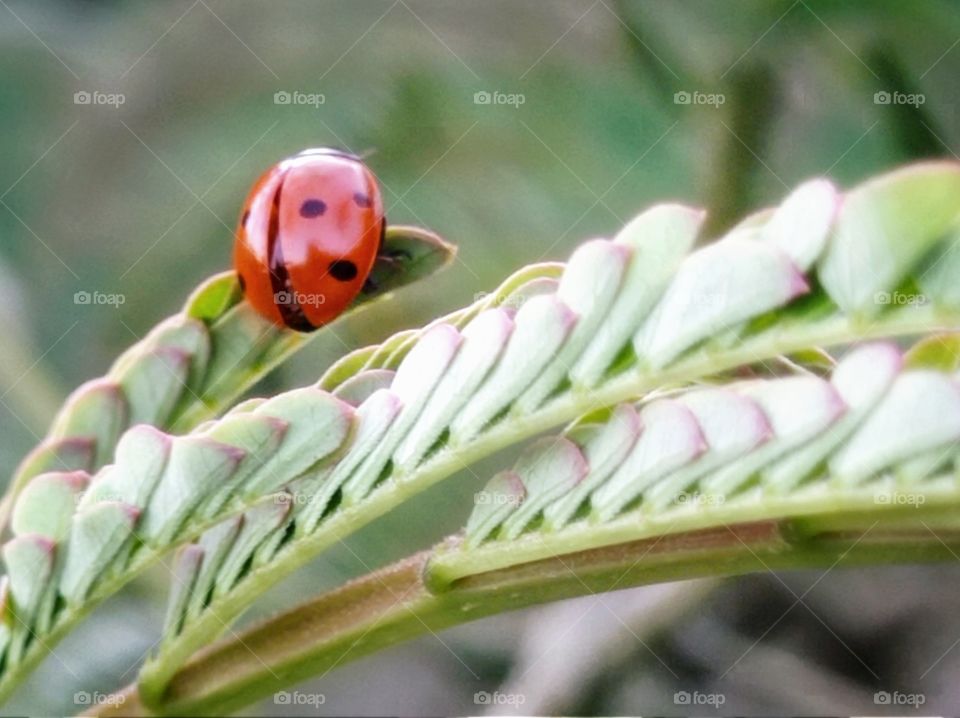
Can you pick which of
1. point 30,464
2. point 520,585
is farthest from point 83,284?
point 520,585

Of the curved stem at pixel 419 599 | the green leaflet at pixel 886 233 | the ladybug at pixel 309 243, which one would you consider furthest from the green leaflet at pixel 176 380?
the green leaflet at pixel 886 233

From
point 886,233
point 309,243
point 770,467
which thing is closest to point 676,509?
point 770,467

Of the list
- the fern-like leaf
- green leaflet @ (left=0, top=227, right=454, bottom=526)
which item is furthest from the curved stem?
green leaflet @ (left=0, top=227, right=454, bottom=526)

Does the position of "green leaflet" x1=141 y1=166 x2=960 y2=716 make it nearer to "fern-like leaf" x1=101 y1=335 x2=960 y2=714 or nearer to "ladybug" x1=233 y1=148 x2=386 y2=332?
"fern-like leaf" x1=101 y1=335 x2=960 y2=714

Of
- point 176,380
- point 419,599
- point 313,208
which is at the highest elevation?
point 313,208

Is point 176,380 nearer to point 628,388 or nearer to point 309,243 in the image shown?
point 309,243

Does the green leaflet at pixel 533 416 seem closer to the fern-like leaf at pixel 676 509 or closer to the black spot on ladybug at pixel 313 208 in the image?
the fern-like leaf at pixel 676 509

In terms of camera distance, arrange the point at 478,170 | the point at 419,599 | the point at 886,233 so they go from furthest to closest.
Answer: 1. the point at 478,170
2. the point at 419,599
3. the point at 886,233
